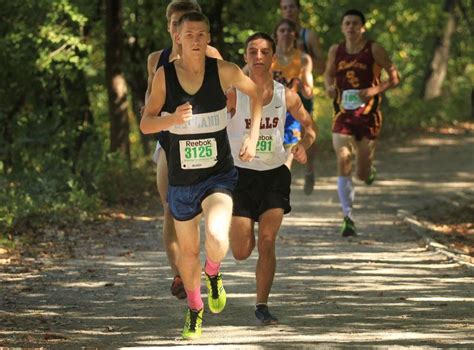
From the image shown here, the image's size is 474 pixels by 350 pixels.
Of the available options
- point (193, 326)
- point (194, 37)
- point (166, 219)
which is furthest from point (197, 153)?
point (166, 219)

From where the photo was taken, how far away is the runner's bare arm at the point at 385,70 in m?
14.5

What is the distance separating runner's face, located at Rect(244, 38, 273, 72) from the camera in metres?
9.38

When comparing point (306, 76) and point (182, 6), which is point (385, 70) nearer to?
point (306, 76)

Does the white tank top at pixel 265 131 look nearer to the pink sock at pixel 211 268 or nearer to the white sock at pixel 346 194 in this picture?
the pink sock at pixel 211 268

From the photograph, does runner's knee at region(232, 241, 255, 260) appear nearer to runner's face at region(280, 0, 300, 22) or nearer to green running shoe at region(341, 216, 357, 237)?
green running shoe at region(341, 216, 357, 237)

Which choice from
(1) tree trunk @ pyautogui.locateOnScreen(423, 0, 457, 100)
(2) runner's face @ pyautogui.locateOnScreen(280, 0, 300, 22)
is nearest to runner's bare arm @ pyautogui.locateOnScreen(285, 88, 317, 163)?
(2) runner's face @ pyautogui.locateOnScreen(280, 0, 300, 22)

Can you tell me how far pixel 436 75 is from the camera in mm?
35094

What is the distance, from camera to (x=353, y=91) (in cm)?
1473

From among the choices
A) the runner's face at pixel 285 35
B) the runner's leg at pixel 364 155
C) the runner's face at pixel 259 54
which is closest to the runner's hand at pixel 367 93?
the runner's leg at pixel 364 155

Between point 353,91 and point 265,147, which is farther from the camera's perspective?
point 353,91

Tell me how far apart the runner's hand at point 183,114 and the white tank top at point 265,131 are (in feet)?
3.75

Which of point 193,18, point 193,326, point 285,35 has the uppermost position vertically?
point 193,18

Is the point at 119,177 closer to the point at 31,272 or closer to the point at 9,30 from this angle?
the point at 9,30

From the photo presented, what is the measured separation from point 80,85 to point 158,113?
1569cm
